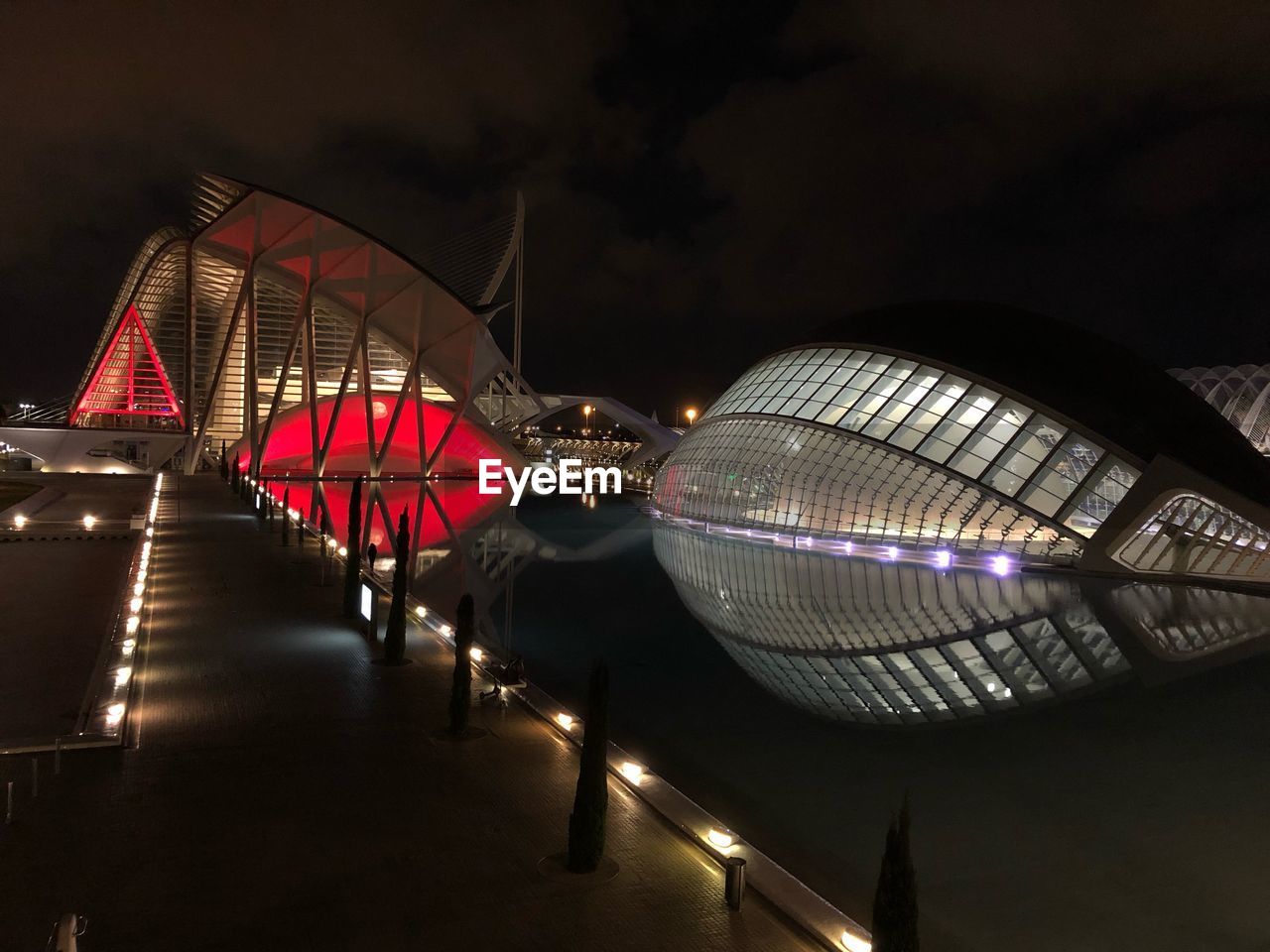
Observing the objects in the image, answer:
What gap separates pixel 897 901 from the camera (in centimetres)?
457

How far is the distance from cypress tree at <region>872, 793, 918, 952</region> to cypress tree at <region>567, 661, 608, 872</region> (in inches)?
89.6

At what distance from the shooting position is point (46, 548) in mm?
22594

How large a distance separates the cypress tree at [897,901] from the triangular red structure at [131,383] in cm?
5935

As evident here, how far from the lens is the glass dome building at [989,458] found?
2230 centimetres

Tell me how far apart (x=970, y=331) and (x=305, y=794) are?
87.5 feet

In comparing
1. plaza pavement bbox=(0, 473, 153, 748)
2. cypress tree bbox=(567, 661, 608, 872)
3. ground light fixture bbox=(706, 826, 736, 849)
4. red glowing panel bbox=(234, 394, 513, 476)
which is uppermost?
red glowing panel bbox=(234, 394, 513, 476)

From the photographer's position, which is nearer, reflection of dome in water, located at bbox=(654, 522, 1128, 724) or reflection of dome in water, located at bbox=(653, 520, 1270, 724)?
reflection of dome in water, located at bbox=(654, 522, 1128, 724)

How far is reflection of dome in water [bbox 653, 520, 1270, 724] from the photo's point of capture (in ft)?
37.6

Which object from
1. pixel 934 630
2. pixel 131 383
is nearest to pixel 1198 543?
pixel 934 630

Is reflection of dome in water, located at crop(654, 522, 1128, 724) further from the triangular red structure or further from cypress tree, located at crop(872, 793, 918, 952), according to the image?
the triangular red structure

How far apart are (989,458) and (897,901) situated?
75.6ft

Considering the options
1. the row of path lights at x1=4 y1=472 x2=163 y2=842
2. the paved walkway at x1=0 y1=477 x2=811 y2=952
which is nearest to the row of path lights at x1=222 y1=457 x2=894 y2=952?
the paved walkway at x1=0 y1=477 x2=811 y2=952

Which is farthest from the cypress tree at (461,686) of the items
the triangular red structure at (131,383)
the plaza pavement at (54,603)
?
the triangular red structure at (131,383)

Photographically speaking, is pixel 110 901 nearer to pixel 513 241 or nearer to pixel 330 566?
pixel 330 566
